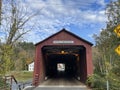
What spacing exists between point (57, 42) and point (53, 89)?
6699 mm

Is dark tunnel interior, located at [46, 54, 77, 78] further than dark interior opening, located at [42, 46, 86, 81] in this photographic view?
Yes

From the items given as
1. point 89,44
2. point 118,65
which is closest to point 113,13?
point 89,44

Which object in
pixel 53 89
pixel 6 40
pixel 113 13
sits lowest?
pixel 53 89

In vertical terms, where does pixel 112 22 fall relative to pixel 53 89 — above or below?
above

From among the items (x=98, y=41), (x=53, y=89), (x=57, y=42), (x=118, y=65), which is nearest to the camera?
(x=118, y=65)

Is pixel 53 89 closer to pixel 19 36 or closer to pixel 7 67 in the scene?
pixel 19 36

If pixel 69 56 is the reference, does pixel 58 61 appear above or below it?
below

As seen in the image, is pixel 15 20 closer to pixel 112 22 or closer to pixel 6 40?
pixel 6 40

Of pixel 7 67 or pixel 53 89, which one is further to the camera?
pixel 53 89

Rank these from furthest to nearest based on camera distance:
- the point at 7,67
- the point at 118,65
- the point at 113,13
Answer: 1. the point at 113,13
2. the point at 7,67
3. the point at 118,65

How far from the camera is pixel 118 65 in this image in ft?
32.0

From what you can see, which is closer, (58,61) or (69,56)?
(69,56)

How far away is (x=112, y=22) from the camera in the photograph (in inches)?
878

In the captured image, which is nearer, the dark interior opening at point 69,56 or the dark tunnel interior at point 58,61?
the dark interior opening at point 69,56
